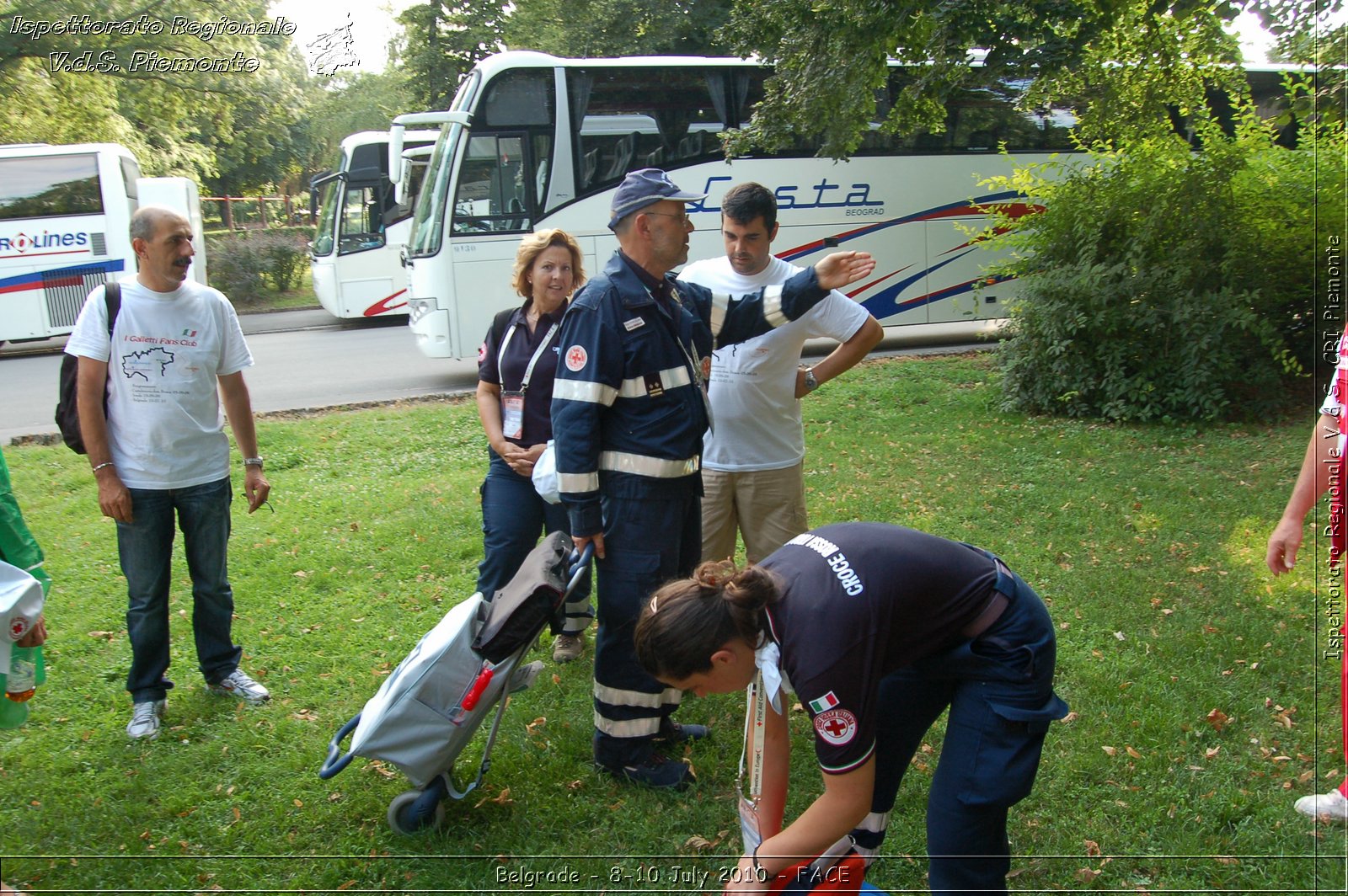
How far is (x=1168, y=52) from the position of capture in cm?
977

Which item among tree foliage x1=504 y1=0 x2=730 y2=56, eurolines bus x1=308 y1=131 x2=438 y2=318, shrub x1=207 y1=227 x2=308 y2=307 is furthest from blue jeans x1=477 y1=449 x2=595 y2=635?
shrub x1=207 y1=227 x2=308 y2=307

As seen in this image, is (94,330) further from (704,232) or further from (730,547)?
(704,232)

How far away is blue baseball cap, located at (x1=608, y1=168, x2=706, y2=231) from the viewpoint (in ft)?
10.9

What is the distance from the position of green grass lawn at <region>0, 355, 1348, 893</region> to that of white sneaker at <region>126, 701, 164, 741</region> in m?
0.05

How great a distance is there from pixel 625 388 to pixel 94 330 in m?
2.24

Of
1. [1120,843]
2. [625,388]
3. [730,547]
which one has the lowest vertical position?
[1120,843]

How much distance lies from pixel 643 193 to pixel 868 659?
186cm

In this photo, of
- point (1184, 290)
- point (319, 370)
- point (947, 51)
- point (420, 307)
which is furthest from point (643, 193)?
point (319, 370)

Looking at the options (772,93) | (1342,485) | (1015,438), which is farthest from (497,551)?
(772,93)

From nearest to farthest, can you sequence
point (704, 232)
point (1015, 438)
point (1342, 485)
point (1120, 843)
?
1. point (1342, 485)
2. point (1120, 843)
3. point (1015, 438)
4. point (704, 232)

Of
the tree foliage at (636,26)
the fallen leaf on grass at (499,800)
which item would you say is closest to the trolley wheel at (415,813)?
the fallen leaf on grass at (499,800)

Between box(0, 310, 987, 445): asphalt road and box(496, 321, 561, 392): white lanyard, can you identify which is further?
box(0, 310, 987, 445): asphalt road

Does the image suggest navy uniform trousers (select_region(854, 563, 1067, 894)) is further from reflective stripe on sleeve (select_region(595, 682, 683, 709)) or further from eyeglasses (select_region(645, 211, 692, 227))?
eyeglasses (select_region(645, 211, 692, 227))

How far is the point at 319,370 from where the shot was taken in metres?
14.4
